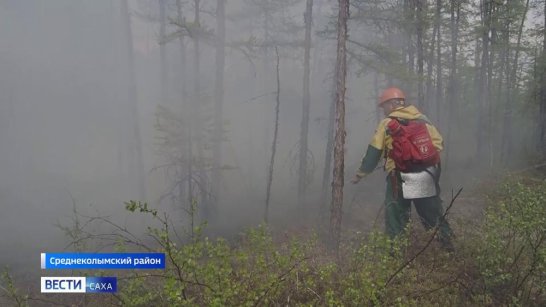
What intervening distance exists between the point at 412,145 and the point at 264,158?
Result: 78.4 ft

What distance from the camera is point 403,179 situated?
192 inches

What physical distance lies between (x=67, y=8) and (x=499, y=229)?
38.7 meters

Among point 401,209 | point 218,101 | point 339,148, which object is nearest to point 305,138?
point 218,101

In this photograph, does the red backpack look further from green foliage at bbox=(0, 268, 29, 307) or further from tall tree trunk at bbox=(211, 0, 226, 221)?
tall tree trunk at bbox=(211, 0, 226, 221)

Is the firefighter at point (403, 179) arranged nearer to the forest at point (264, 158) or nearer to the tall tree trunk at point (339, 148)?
the forest at point (264, 158)

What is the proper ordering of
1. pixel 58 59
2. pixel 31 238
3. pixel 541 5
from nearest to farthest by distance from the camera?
pixel 31 238 < pixel 541 5 < pixel 58 59

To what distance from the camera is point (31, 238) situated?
56.6 ft

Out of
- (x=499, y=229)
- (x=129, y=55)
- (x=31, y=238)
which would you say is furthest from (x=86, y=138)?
(x=499, y=229)

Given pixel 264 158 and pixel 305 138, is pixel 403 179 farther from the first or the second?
pixel 264 158

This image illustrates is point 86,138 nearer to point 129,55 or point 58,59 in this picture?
point 58,59

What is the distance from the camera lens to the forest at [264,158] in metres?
3.55

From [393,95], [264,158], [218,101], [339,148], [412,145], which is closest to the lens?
[412,145]

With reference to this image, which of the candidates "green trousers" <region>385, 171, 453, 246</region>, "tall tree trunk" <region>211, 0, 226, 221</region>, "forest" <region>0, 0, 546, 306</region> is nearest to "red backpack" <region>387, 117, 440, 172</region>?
"green trousers" <region>385, 171, 453, 246</region>

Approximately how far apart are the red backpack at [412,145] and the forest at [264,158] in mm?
775
